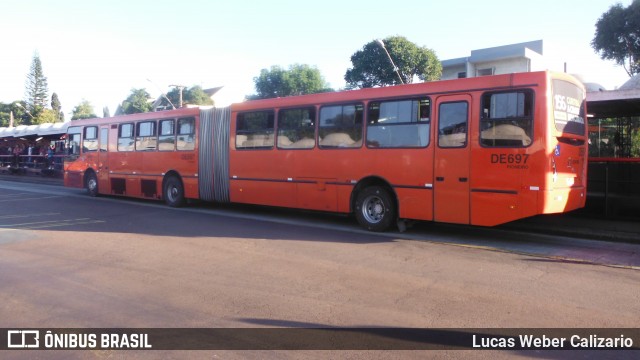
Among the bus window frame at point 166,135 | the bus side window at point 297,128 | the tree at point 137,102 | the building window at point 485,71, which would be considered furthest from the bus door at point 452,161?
the tree at point 137,102

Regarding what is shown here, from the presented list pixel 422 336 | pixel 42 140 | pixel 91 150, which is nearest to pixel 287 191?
pixel 422 336

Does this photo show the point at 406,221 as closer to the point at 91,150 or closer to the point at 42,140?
the point at 91,150

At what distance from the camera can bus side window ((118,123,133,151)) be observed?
16.7 meters

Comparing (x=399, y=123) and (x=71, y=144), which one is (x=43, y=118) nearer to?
(x=71, y=144)

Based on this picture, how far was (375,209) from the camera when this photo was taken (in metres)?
10.3

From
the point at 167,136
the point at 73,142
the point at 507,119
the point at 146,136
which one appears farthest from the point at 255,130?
the point at 73,142

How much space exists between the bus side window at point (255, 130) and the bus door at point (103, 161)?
23.6 ft

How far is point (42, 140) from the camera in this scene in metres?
33.7

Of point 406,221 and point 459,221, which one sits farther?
point 406,221

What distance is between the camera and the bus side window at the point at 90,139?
18250 millimetres

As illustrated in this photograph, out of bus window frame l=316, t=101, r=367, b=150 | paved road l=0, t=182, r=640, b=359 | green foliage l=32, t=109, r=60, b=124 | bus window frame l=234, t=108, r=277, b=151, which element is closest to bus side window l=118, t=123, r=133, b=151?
bus window frame l=234, t=108, r=277, b=151

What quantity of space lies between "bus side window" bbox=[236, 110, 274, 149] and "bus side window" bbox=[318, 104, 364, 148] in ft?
5.85

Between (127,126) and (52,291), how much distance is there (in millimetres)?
11850

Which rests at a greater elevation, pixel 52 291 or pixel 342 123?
pixel 342 123
